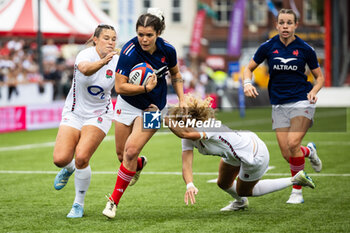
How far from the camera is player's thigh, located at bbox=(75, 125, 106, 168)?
7.00 metres

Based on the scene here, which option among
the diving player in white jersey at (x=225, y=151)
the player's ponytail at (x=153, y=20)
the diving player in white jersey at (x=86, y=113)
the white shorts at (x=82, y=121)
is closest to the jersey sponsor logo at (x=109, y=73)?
the diving player in white jersey at (x=86, y=113)

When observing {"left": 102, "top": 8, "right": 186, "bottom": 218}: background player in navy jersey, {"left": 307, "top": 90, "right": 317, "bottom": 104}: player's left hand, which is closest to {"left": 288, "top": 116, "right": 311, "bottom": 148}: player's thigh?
{"left": 307, "top": 90, "right": 317, "bottom": 104}: player's left hand

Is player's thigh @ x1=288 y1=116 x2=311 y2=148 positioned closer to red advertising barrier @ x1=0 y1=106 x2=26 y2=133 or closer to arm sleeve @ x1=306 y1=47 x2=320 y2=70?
arm sleeve @ x1=306 y1=47 x2=320 y2=70

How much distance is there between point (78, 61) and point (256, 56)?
2.29 meters

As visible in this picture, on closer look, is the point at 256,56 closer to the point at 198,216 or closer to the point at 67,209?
the point at 198,216

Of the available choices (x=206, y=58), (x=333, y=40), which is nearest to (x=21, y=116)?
(x=333, y=40)

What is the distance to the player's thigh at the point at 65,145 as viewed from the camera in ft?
23.5

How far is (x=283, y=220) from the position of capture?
6738 millimetres

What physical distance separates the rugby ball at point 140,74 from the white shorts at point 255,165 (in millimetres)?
1226

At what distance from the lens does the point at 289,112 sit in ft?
26.7

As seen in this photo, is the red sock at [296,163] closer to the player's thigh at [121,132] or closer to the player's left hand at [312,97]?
the player's left hand at [312,97]

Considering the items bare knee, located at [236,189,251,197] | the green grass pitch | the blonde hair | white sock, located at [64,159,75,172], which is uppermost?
the blonde hair

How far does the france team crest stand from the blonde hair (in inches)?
16.6

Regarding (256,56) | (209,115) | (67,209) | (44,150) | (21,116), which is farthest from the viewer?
(21,116)
